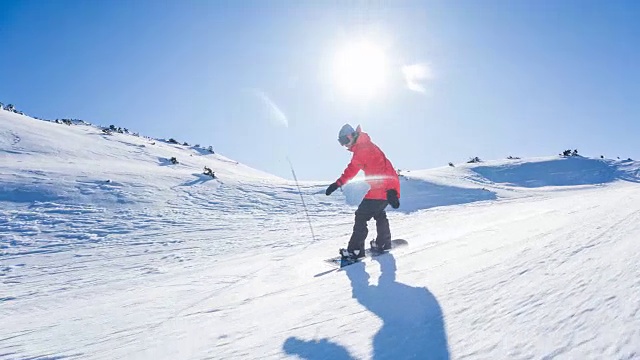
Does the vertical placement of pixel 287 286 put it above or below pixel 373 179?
below

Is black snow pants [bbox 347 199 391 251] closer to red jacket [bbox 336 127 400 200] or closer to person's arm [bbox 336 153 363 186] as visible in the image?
red jacket [bbox 336 127 400 200]

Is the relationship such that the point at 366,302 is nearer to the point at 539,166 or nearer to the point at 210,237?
the point at 210,237

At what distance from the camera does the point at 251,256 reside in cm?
617

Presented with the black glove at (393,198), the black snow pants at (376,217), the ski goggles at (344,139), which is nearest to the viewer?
the black glove at (393,198)

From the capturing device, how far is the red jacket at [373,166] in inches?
224

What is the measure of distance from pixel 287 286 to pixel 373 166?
2632 millimetres

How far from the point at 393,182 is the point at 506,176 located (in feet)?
54.7

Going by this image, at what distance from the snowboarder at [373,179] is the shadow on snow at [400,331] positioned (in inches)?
109

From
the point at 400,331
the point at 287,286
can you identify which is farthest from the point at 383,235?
the point at 400,331

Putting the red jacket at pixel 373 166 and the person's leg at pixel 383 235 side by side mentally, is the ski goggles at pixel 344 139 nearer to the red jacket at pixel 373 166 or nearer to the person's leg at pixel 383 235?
the red jacket at pixel 373 166

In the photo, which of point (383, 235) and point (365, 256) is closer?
point (365, 256)

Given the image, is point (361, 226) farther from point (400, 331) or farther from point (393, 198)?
point (400, 331)

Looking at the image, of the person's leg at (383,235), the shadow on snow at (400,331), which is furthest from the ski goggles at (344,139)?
the shadow on snow at (400,331)

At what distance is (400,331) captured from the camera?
6.30 ft
